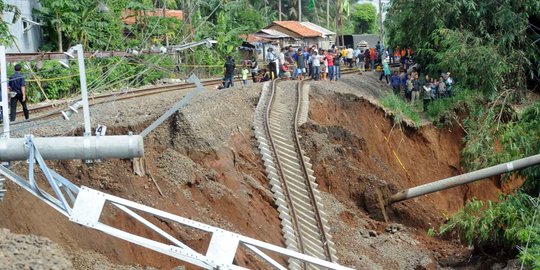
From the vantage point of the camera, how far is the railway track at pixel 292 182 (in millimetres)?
18891

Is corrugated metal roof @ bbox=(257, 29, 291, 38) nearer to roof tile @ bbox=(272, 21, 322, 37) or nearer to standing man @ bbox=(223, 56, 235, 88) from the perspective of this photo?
roof tile @ bbox=(272, 21, 322, 37)

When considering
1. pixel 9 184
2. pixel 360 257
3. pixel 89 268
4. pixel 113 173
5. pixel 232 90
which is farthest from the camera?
pixel 232 90

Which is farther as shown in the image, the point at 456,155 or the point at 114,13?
the point at 114,13

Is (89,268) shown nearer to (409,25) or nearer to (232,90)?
(232,90)

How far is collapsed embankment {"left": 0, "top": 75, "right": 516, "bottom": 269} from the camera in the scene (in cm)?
1484

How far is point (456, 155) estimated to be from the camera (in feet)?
104

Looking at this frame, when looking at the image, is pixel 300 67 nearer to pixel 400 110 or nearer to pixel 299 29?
pixel 400 110

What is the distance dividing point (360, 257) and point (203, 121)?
4915mm

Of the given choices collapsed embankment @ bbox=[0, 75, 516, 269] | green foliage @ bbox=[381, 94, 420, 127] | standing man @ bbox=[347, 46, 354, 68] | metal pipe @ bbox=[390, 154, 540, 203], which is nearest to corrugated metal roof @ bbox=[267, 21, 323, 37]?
standing man @ bbox=[347, 46, 354, 68]

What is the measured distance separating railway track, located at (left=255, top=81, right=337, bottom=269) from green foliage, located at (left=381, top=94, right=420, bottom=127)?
18.5 feet

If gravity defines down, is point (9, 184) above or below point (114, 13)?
below

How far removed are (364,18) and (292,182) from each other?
84348 millimetres

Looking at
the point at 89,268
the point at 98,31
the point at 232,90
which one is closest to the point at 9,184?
the point at 89,268

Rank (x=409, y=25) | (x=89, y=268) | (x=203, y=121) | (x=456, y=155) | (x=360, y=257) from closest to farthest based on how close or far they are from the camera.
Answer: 1. (x=89, y=268)
2. (x=360, y=257)
3. (x=203, y=121)
4. (x=456, y=155)
5. (x=409, y=25)
